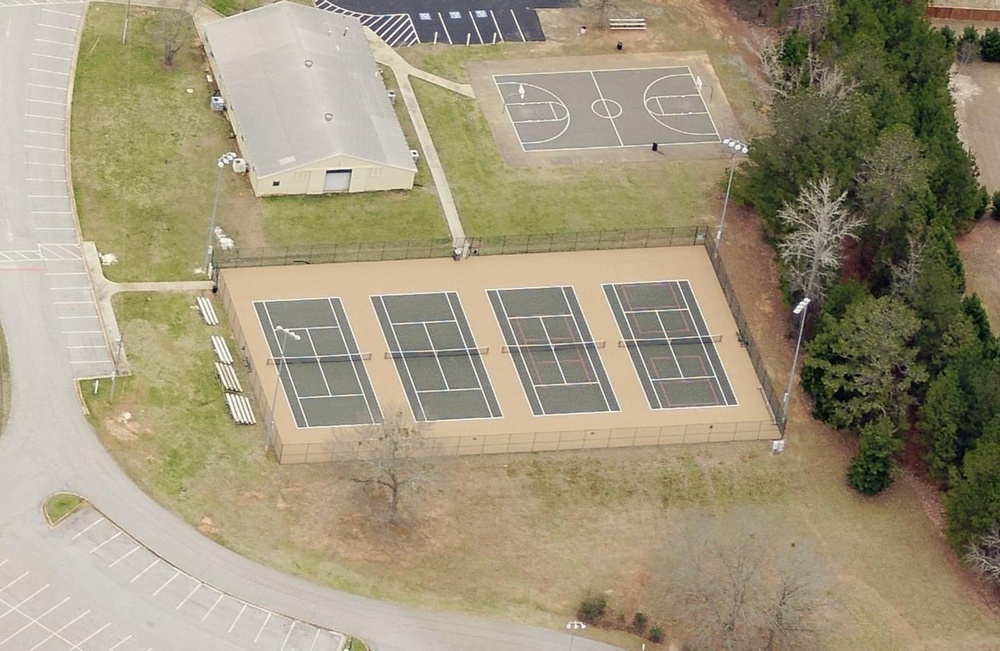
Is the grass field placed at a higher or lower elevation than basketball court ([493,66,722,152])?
higher

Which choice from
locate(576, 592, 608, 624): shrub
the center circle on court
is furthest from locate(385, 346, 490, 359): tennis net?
the center circle on court

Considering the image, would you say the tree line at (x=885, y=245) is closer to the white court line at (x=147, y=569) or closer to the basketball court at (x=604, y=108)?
the basketball court at (x=604, y=108)

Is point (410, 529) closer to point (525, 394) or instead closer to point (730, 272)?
point (525, 394)

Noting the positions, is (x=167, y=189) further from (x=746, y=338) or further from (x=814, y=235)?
(x=814, y=235)

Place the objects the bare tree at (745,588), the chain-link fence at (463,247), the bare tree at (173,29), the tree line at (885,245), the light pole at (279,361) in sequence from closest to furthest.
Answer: the bare tree at (745,588) → the light pole at (279,361) → the tree line at (885,245) → the chain-link fence at (463,247) → the bare tree at (173,29)

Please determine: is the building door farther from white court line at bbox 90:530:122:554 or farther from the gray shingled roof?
white court line at bbox 90:530:122:554

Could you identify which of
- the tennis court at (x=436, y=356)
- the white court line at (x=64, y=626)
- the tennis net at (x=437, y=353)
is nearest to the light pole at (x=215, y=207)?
the tennis court at (x=436, y=356)
